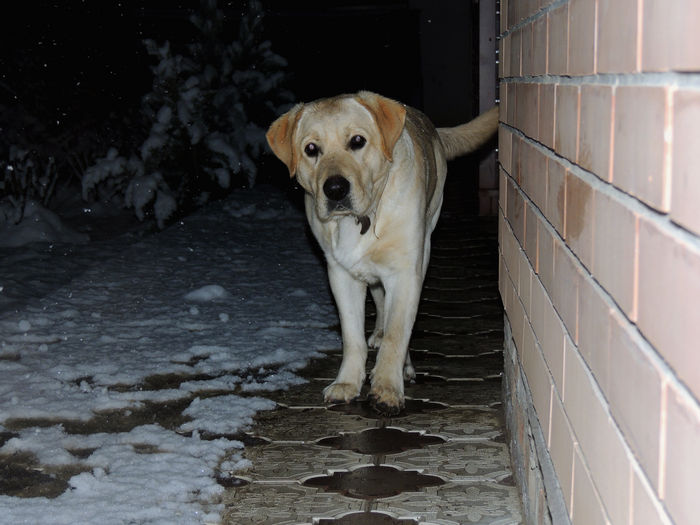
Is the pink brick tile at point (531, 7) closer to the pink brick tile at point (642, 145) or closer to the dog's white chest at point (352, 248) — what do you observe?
the pink brick tile at point (642, 145)

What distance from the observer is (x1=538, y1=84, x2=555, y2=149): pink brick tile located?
1972 millimetres

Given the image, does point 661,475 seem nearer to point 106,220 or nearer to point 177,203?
point 177,203

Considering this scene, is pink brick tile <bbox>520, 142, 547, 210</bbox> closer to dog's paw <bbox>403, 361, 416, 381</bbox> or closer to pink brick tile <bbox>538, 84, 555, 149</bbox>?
pink brick tile <bbox>538, 84, 555, 149</bbox>

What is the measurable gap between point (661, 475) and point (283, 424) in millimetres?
2732

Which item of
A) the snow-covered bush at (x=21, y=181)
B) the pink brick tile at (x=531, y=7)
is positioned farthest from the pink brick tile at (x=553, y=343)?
the snow-covered bush at (x=21, y=181)

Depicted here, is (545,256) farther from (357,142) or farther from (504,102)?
(357,142)

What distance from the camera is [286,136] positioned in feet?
13.7

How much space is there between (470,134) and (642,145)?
14.0 ft

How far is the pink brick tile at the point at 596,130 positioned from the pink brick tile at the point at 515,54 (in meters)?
1.26

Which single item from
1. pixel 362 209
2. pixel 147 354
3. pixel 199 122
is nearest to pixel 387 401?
pixel 362 209

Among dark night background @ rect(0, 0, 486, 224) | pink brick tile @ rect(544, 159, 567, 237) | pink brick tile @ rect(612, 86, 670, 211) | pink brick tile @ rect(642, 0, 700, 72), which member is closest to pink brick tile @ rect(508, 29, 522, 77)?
pink brick tile @ rect(544, 159, 567, 237)

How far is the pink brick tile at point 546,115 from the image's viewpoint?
197 centimetres

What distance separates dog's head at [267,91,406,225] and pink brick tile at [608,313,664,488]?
267 cm

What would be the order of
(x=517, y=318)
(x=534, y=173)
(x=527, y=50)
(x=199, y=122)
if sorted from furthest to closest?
(x=199, y=122), (x=517, y=318), (x=527, y=50), (x=534, y=173)
